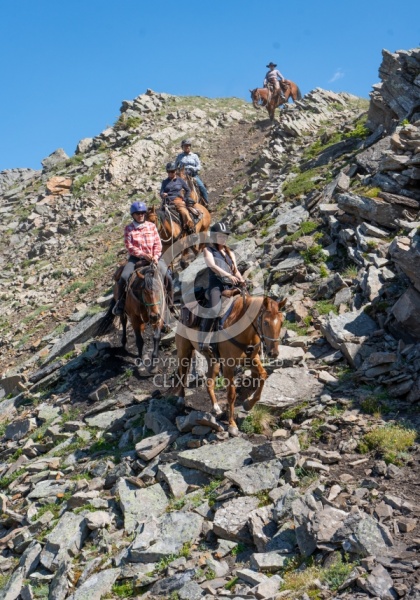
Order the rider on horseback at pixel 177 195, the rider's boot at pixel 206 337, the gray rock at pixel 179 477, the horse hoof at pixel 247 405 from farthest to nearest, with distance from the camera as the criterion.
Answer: the rider on horseback at pixel 177 195, the rider's boot at pixel 206 337, the horse hoof at pixel 247 405, the gray rock at pixel 179 477

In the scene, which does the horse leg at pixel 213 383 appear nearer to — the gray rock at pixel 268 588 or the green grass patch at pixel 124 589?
the green grass patch at pixel 124 589

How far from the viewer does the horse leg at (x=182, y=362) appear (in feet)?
37.9

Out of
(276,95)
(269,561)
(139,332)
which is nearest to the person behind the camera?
(269,561)


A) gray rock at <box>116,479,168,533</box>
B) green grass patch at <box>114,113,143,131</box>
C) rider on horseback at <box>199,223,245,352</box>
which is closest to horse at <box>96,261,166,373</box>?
rider on horseback at <box>199,223,245,352</box>

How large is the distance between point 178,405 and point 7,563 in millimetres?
3826

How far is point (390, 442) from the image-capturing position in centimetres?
848

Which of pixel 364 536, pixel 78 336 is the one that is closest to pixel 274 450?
pixel 364 536

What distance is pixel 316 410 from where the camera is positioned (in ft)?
32.4

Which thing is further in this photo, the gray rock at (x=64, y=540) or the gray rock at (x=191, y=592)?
the gray rock at (x=64, y=540)

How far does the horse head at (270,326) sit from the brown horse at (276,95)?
28.2 meters

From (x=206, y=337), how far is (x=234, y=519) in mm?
3540

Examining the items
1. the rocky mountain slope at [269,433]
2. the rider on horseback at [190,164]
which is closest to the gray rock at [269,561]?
the rocky mountain slope at [269,433]

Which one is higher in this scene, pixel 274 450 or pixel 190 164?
→ pixel 190 164

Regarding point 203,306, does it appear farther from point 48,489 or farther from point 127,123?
point 127,123
